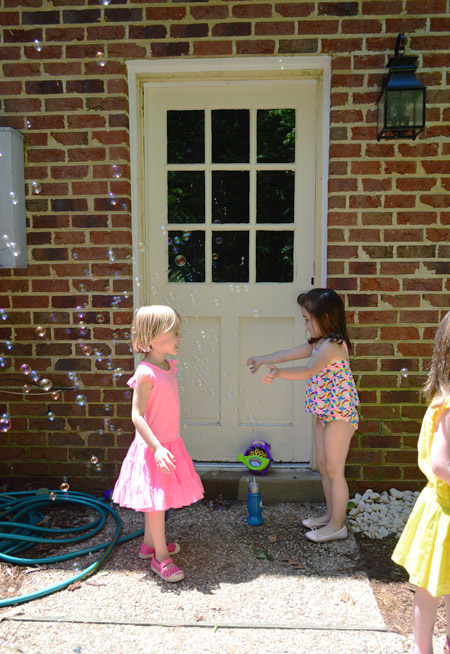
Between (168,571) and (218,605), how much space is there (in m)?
0.31

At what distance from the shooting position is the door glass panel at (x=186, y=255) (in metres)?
3.49

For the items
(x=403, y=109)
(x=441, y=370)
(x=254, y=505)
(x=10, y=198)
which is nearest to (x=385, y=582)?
(x=254, y=505)

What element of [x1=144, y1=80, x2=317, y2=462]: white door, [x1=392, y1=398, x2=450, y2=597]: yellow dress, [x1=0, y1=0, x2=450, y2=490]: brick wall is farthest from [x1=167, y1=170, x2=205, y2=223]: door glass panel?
[x1=392, y1=398, x2=450, y2=597]: yellow dress

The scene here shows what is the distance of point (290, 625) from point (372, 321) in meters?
1.82

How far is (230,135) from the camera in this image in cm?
342

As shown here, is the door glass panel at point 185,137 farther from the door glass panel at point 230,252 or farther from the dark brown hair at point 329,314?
the dark brown hair at point 329,314

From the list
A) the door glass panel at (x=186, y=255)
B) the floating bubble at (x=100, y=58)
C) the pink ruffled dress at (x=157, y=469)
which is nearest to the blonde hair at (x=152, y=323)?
the pink ruffled dress at (x=157, y=469)

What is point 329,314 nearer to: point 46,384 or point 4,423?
point 46,384

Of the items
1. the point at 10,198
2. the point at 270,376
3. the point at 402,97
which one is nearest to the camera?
the point at 270,376

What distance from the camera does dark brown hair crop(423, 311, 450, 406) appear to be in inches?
70.5

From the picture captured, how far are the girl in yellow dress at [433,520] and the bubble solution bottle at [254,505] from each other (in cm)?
121

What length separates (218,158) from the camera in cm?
345

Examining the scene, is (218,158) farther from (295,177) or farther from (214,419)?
(214,419)

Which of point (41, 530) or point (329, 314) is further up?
point (329, 314)
